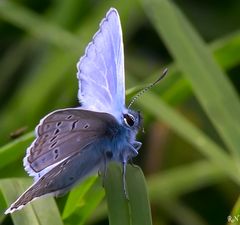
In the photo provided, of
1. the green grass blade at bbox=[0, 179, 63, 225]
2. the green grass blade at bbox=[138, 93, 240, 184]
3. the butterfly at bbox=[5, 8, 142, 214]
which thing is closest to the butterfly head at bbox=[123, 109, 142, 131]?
the butterfly at bbox=[5, 8, 142, 214]

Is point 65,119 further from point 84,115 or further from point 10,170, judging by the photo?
point 10,170

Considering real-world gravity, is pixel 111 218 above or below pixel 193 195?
above

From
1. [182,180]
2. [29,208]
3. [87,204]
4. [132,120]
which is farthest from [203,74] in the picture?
[182,180]

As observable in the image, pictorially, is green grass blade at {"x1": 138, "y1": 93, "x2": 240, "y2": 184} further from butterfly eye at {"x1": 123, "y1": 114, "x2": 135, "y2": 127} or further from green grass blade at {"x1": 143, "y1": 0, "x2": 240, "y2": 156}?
butterfly eye at {"x1": 123, "y1": 114, "x2": 135, "y2": 127}

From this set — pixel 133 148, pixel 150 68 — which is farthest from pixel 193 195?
pixel 133 148

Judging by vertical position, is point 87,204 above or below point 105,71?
below

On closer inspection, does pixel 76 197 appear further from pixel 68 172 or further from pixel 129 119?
pixel 129 119

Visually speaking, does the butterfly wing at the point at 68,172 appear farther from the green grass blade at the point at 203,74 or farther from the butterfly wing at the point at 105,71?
the green grass blade at the point at 203,74
